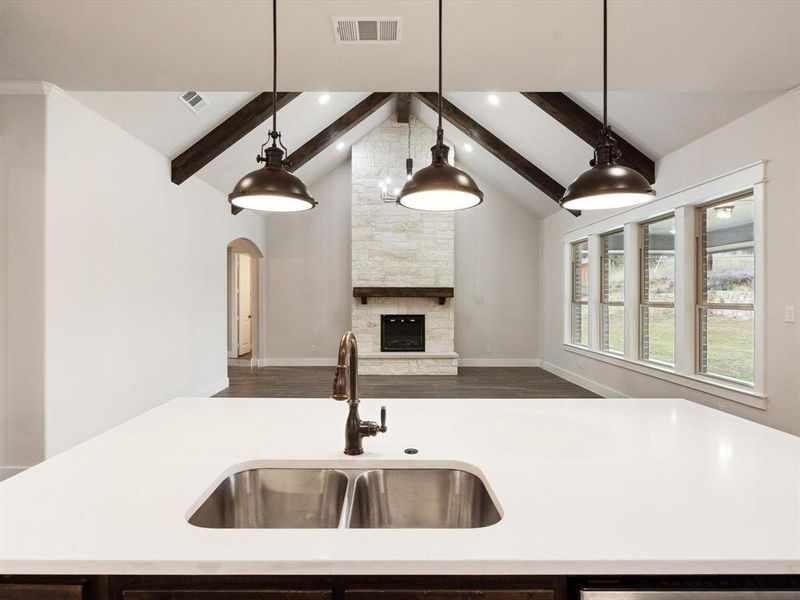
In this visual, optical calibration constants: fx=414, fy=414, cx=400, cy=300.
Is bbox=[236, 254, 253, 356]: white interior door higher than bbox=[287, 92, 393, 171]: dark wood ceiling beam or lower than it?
lower

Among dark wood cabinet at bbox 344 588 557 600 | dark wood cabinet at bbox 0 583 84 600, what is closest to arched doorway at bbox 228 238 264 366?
dark wood cabinet at bbox 0 583 84 600

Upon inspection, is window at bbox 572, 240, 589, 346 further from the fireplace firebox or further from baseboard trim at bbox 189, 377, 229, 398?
baseboard trim at bbox 189, 377, 229, 398

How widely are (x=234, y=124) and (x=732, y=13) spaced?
4.19 metres

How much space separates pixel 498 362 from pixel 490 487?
6887 mm

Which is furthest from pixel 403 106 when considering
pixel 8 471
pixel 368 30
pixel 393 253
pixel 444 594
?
pixel 444 594

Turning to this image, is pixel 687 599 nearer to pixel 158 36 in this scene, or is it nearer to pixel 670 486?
pixel 670 486

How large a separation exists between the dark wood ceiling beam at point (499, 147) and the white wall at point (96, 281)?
11.4 feet

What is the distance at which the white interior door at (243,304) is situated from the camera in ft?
28.7

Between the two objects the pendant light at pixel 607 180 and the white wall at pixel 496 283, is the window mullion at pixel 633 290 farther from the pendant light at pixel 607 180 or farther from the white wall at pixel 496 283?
the pendant light at pixel 607 180

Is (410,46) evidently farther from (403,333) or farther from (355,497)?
(403,333)

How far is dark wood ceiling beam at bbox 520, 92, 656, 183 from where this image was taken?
4367mm

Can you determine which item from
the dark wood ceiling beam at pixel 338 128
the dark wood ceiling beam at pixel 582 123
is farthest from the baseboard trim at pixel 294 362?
the dark wood ceiling beam at pixel 582 123

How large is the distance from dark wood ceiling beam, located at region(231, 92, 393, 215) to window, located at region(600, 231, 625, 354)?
377 centimetres

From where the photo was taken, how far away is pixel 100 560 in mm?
750
